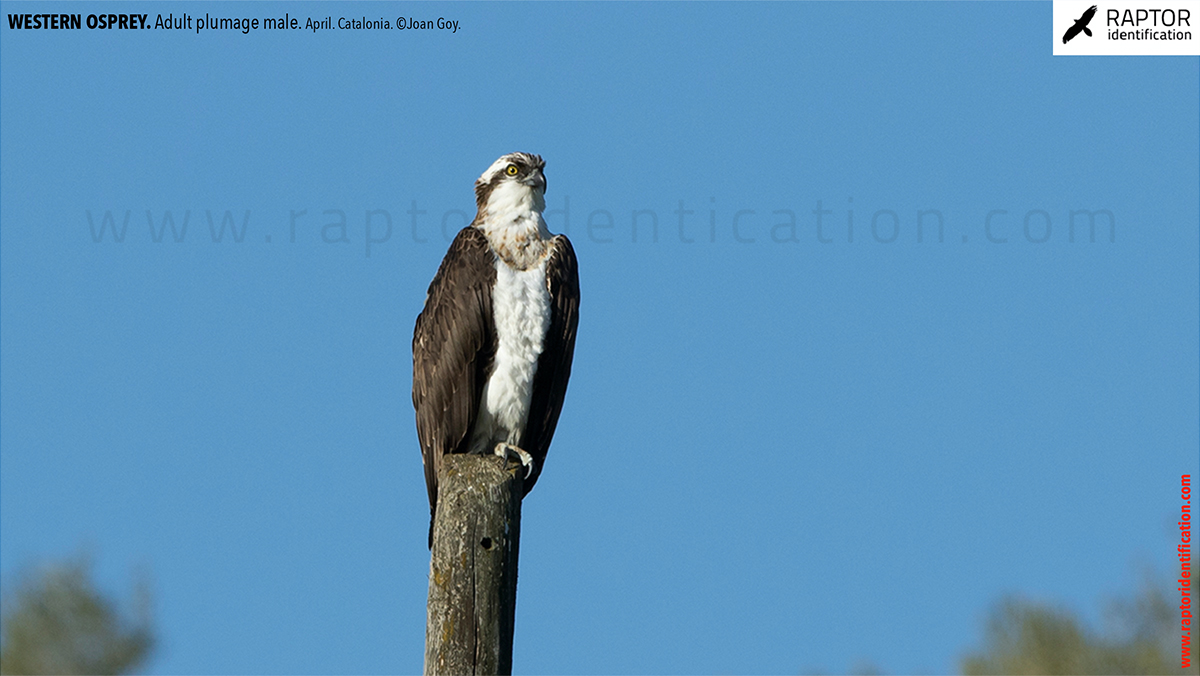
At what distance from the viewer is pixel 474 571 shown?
5.55 meters

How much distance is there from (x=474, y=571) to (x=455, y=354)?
2.21 metres

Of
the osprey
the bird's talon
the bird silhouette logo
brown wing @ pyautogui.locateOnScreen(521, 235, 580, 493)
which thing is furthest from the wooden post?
the bird silhouette logo

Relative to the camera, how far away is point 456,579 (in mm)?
5543

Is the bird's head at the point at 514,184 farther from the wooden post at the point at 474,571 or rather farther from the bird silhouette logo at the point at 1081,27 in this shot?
the bird silhouette logo at the point at 1081,27

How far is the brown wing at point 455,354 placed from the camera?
7504 millimetres

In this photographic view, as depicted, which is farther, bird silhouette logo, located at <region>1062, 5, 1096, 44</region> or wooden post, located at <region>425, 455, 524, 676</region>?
bird silhouette logo, located at <region>1062, 5, 1096, 44</region>

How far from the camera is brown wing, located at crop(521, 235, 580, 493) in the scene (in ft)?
25.1

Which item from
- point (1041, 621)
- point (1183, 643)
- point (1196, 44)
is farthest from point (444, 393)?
point (1041, 621)

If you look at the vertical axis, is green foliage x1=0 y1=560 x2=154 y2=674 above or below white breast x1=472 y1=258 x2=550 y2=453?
below

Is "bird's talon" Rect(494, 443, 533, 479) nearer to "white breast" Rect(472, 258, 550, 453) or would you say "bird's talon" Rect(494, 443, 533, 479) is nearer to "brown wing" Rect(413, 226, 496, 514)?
"white breast" Rect(472, 258, 550, 453)

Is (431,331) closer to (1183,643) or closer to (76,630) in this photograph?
(1183,643)

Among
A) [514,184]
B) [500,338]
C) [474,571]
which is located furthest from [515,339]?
[474,571]

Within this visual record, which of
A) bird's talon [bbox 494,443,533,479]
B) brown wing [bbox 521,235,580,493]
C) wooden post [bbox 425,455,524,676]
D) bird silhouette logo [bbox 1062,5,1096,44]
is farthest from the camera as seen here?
bird silhouette logo [bbox 1062,5,1096,44]

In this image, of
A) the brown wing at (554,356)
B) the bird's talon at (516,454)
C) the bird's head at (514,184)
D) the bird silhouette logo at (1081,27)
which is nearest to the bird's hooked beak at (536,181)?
the bird's head at (514,184)
